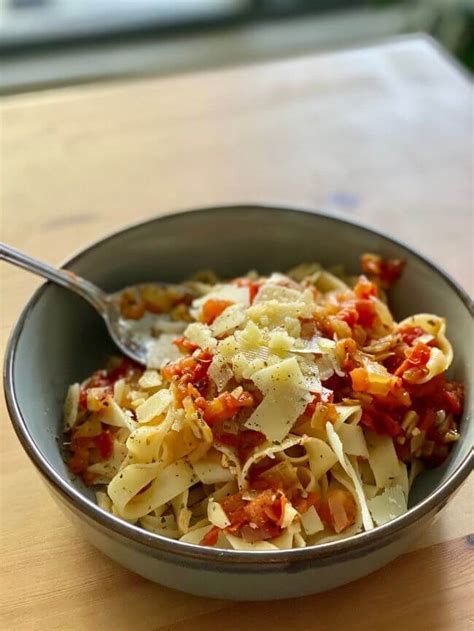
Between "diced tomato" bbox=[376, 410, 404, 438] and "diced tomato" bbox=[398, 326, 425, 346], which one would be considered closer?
"diced tomato" bbox=[376, 410, 404, 438]

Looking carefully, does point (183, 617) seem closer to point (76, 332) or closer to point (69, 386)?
point (69, 386)

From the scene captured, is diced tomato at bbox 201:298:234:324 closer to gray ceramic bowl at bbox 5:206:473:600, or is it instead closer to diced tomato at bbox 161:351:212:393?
diced tomato at bbox 161:351:212:393

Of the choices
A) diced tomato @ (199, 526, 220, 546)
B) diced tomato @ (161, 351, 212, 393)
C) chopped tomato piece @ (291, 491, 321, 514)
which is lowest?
diced tomato @ (199, 526, 220, 546)

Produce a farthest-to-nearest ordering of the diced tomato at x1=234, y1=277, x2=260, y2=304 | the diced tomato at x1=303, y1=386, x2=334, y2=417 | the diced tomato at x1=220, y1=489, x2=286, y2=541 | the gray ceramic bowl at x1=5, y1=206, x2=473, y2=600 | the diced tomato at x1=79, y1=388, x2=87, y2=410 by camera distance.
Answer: the diced tomato at x1=234, y1=277, x2=260, y2=304 → the diced tomato at x1=79, y1=388, x2=87, y2=410 → the diced tomato at x1=303, y1=386, x2=334, y2=417 → the diced tomato at x1=220, y1=489, x2=286, y2=541 → the gray ceramic bowl at x1=5, y1=206, x2=473, y2=600

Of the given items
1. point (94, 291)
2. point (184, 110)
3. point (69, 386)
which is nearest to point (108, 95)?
point (184, 110)

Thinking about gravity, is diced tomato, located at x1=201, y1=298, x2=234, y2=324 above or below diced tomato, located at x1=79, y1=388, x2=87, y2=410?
above

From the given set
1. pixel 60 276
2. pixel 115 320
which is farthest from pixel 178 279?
pixel 60 276

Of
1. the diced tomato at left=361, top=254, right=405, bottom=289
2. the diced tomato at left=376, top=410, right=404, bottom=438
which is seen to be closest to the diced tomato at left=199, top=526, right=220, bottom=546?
the diced tomato at left=376, top=410, right=404, bottom=438
